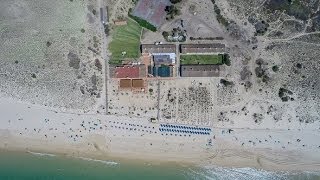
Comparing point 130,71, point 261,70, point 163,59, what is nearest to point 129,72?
point 130,71

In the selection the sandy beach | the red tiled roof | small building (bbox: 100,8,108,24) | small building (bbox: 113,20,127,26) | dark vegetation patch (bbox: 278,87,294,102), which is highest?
small building (bbox: 100,8,108,24)

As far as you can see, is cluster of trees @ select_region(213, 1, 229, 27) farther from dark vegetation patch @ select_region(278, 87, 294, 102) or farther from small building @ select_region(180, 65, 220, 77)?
dark vegetation patch @ select_region(278, 87, 294, 102)

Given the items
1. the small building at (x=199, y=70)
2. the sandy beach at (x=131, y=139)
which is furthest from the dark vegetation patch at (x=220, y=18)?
the sandy beach at (x=131, y=139)

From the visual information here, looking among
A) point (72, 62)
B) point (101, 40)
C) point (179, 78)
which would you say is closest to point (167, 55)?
point (179, 78)

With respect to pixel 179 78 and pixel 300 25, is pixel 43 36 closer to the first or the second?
pixel 179 78

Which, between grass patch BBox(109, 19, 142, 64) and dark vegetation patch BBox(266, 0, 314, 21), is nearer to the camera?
dark vegetation patch BBox(266, 0, 314, 21)

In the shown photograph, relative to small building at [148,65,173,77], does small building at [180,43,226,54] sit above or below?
above

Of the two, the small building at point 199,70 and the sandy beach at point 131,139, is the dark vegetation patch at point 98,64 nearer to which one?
the sandy beach at point 131,139

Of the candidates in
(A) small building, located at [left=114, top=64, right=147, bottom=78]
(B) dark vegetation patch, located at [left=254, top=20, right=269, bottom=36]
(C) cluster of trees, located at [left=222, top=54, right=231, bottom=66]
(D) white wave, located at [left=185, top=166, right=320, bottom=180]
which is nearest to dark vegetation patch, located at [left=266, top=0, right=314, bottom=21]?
(B) dark vegetation patch, located at [left=254, top=20, right=269, bottom=36]
